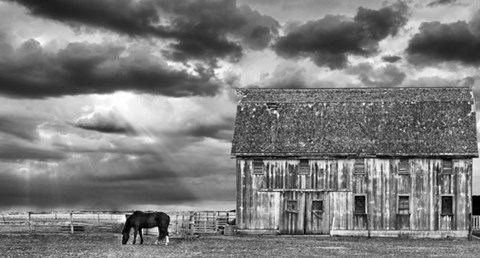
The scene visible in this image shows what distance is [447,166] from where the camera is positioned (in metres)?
46.2

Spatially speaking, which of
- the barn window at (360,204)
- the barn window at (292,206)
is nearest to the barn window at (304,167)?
the barn window at (292,206)

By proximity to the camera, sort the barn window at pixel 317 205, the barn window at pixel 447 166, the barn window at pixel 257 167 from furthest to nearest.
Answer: the barn window at pixel 257 167 < the barn window at pixel 317 205 < the barn window at pixel 447 166

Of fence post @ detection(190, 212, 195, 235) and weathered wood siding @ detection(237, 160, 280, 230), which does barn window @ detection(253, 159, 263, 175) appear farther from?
fence post @ detection(190, 212, 195, 235)

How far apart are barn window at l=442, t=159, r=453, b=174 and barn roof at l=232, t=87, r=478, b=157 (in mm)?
573

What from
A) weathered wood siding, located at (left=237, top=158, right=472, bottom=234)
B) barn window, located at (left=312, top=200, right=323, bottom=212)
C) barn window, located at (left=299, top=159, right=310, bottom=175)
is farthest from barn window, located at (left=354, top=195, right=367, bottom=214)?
barn window, located at (left=299, top=159, right=310, bottom=175)

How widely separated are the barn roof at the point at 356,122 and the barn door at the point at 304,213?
2704mm

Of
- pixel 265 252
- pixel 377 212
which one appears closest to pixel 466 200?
pixel 377 212

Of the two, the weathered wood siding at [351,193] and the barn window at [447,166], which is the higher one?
the barn window at [447,166]

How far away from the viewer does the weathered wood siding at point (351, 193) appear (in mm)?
45719

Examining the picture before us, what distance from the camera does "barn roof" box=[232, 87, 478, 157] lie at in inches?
1838

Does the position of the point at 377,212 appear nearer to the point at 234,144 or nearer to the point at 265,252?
the point at 234,144

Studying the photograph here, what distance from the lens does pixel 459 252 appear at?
31.5 meters

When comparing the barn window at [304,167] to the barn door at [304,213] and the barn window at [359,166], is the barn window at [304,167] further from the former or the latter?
the barn window at [359,166]

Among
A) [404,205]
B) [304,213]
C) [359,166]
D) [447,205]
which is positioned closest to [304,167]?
[304,213]
